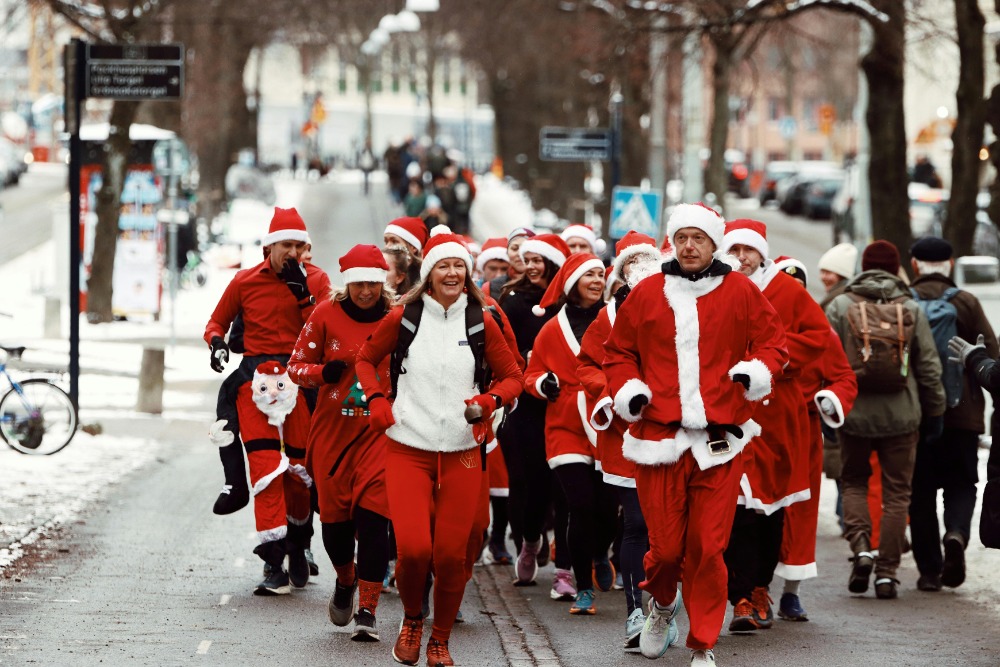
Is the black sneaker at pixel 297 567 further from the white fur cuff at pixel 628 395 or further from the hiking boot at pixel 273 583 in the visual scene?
the white fur cuff at pixel 628 395

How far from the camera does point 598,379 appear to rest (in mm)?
8688

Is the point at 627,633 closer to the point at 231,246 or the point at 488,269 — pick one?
the point at 488,269

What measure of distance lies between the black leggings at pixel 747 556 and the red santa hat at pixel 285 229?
270 centimetres

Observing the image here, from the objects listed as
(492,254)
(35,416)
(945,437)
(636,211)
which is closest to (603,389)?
(945,437)

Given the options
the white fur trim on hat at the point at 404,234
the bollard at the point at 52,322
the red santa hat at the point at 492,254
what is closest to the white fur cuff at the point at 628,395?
the white fur trim on hat at the point at 404,234

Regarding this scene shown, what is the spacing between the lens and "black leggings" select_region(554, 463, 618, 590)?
955cm

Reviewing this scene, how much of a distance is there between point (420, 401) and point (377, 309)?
3.35 ft

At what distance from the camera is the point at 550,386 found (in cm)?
928

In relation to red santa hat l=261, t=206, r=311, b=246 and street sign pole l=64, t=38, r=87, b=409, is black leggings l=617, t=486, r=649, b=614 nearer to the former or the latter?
red santa hat l=261, t=206, r=311, b=246

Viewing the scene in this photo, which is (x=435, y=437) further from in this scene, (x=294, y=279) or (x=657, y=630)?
(x=294, y=279)

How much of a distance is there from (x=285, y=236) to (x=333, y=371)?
5.26 ft

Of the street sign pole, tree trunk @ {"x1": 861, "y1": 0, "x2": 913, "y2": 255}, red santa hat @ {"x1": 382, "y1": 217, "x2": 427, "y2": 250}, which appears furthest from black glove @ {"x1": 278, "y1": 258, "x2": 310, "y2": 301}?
tree trunk @ {"x1": 861, "y1": 0, "x2": 913, "y2": 255}

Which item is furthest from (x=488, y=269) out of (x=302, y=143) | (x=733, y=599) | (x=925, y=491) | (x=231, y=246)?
(x=302, y=143)

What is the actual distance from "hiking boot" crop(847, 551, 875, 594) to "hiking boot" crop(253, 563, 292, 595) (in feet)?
9.79
